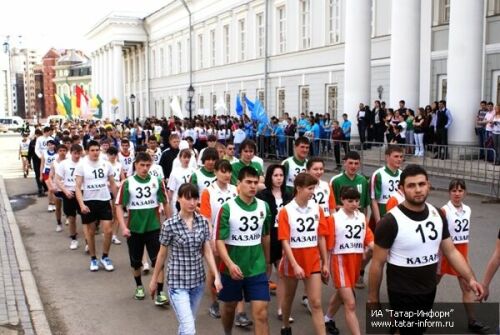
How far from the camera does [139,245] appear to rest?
7.68 meters

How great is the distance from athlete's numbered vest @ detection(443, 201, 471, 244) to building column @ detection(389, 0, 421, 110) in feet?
51.0

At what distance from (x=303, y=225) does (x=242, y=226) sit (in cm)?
60

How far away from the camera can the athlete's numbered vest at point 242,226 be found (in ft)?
18.5

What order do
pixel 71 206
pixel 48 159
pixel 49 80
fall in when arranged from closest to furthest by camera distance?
pixel 71 206 → pixel 48 159 → pixel 49 80

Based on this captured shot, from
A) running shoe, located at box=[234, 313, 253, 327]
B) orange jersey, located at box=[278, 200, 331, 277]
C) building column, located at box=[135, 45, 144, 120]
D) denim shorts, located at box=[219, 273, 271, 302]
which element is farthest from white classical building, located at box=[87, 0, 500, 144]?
denim shorts, located at box=[219, 273, 271, 302]

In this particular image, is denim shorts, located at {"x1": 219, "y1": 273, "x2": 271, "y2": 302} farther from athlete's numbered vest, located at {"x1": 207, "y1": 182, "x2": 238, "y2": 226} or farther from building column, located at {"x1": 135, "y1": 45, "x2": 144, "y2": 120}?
building column, located at {"x1": 135, "y1": 45, "x2": 144, "y2": 120}

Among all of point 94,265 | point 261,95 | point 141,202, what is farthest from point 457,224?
point 261,95

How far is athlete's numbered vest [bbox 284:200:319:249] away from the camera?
19.0 feet

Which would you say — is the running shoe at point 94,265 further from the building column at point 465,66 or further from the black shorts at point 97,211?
the building column at point 465,66

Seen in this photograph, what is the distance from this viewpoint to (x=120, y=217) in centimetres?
754

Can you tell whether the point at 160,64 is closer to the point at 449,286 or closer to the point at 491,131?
the point at 491,131

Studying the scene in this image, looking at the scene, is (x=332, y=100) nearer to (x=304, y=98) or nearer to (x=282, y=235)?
(x=304, y=98)

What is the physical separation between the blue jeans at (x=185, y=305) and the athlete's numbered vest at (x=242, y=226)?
0.55 meters

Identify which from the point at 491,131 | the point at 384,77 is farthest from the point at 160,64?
the point at 491,131
